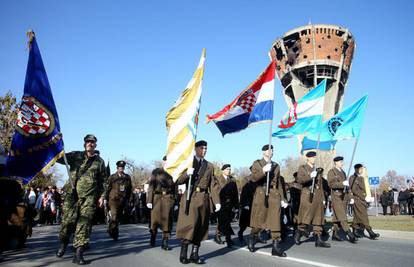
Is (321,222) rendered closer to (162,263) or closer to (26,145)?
(162,263)

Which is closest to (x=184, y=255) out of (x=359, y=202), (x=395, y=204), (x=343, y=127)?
(x=359, y=202)

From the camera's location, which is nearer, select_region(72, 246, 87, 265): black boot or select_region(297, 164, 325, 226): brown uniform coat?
select_region(72, 246, 87, 265): black boot

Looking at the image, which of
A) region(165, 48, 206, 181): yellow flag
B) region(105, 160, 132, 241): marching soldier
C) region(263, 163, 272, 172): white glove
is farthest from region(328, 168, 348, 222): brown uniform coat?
region(105, 160, 132, 241): marching soldier

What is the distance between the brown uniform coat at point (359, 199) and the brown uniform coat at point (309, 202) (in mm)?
1611

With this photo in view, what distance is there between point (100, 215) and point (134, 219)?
6.74 ft

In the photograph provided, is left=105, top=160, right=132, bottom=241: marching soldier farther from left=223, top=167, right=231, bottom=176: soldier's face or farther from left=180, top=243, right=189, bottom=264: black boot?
left=180, top=243, right=189, bottom=264: black boot

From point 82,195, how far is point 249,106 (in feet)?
14.7

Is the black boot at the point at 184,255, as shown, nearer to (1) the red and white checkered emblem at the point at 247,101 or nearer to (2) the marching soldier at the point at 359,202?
(1) the red and white checkered emblem at the point at 247,101

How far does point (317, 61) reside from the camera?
224ft

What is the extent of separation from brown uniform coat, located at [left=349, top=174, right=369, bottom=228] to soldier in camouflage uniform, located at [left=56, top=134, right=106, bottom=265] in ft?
24.0

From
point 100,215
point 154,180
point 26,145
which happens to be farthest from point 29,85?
point 100,215

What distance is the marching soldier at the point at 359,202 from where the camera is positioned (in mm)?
10909

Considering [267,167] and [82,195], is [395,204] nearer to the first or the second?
[267,167]

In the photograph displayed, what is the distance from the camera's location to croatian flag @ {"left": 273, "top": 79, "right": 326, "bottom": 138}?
39.5 feet
